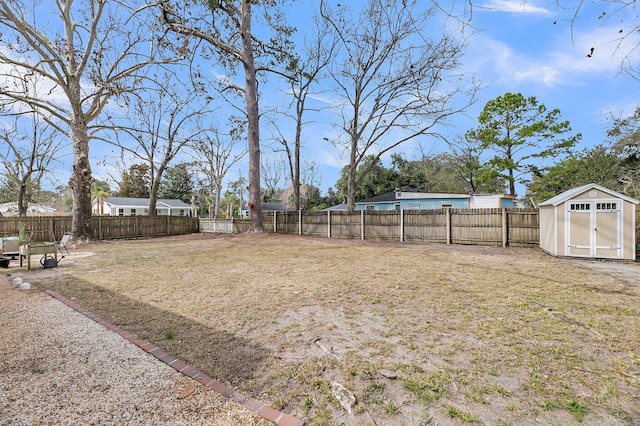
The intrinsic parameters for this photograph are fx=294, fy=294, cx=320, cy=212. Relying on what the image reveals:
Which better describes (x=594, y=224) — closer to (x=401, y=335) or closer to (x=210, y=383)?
(x=401, y=335)

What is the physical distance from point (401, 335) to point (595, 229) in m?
8.28

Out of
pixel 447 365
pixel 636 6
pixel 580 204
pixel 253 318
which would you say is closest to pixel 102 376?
pixel 253 318

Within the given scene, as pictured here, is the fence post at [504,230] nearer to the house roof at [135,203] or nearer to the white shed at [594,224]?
the white shed at [594,224]

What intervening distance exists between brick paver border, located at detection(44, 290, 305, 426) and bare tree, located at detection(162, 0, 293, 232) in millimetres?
10756

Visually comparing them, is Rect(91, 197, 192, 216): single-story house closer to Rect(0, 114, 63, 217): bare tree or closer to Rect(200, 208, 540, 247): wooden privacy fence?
Rect(0, 114, 63, 217): bare tree

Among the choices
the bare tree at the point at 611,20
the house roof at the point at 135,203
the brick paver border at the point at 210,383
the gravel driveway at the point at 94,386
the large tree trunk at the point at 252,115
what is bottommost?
the gravel driveway at the point at 94,386

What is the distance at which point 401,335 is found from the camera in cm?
298

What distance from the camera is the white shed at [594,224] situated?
757cm

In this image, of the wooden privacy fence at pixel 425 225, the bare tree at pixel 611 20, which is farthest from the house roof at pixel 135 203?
the bare tree at pixel 611 20

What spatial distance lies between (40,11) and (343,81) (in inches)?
547

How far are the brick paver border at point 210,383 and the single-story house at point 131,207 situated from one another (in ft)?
116

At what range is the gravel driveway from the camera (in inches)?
72.1

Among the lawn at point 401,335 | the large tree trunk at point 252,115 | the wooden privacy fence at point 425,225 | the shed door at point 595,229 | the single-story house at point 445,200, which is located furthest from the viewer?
the single-story house at point 445,200

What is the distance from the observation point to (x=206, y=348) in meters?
2.74
